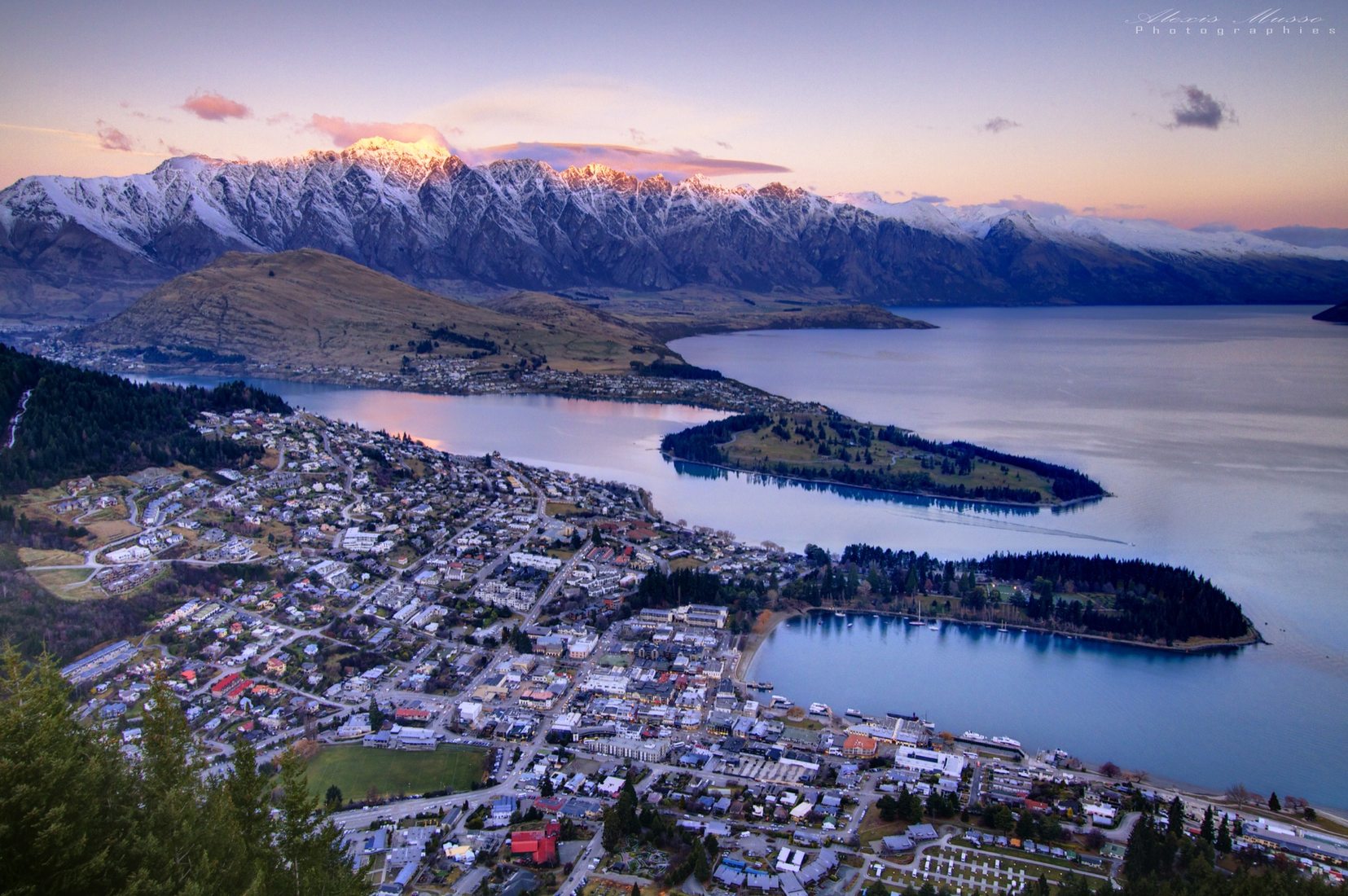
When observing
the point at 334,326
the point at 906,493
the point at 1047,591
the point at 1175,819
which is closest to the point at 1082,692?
the point at 1047,591

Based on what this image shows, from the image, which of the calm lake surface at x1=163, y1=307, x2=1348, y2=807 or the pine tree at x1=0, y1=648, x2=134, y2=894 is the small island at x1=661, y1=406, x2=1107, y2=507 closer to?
the calm lake surface at x1=163, y1=307, x2=1348, y2=807

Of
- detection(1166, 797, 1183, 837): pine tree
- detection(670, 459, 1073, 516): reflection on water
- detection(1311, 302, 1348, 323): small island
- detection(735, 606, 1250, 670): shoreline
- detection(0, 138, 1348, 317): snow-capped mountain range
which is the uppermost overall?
detection(0, 138, 1348, 317): snow-capped mountain range

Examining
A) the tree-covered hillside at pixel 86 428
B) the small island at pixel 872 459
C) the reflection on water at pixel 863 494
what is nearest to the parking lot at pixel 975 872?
the reflection on water at pixel 863 494

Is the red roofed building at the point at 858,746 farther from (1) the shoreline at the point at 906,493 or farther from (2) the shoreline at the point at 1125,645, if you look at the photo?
(1) the shoreline at the point at 906,493

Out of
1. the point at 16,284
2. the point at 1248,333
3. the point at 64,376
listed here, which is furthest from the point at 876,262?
the point at 64,376

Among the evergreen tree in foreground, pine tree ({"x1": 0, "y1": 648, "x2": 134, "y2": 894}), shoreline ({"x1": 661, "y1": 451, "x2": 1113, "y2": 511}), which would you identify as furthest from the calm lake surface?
pine tree ({"x1": 0, "y1": 648, "x2": 134, "y2": 894})

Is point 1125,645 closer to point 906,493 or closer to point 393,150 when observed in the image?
point 906,493
